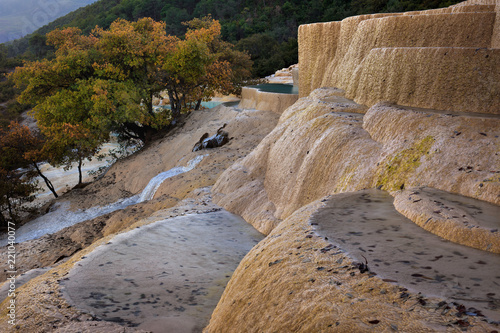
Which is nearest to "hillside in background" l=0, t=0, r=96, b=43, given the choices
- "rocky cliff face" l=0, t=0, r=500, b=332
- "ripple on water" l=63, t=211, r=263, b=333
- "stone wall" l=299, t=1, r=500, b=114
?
"rocky cliff face" l=0, t=0, r=500, b=332

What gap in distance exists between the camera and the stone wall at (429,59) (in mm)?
4496

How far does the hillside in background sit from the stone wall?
77.5 metres

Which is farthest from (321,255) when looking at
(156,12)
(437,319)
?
(156,12)

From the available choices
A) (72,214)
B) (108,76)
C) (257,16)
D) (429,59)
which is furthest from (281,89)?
(257,16)

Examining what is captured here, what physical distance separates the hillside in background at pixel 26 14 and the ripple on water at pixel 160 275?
3083 inches

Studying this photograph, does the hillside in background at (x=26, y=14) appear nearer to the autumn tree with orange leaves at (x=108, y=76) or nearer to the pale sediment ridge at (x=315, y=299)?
the autumn tree with orange leaves at (x=108, y=76)

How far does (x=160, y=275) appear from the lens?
159 inches

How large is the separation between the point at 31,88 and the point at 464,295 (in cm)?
1610

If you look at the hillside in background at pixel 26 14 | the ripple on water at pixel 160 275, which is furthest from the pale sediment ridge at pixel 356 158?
the hillside in background at pixel 26 14

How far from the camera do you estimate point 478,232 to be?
2498 millimetres

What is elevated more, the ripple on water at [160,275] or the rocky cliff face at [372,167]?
the rocky cliff face at [372,167]

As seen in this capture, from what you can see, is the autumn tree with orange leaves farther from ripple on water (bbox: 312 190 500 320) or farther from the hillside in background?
the hillside in background

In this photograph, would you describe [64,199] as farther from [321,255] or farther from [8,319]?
[321,255]

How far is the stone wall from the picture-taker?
450cm
